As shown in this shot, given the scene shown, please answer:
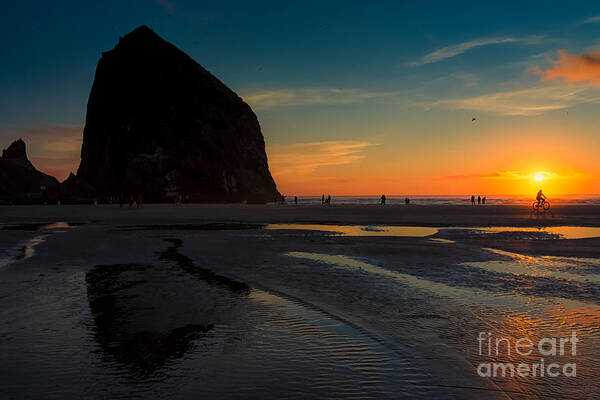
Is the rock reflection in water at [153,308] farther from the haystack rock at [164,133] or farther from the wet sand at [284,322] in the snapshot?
the haystack rock at [164,133]

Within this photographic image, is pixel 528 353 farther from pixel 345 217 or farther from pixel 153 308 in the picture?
pixel 345 217

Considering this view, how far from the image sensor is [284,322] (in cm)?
704

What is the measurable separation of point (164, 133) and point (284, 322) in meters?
110

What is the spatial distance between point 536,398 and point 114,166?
117 m

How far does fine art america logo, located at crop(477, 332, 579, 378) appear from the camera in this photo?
4918mm

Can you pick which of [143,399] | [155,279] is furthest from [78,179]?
[143,399]

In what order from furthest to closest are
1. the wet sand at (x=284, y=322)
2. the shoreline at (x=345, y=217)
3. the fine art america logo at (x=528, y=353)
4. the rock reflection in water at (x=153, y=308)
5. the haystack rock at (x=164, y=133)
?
A: 1. the haystack rock at (x=164, y=133)
2. the shoreline at (x=345, y=217)
3. the rock reflection in water at (x=153, y=308)
4. the fine art america logo at (x=528, y=353)
5. the wet sand at (x=284, y=322)

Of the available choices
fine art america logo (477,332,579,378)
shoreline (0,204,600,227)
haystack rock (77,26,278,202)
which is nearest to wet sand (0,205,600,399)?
fine art america logo (477,332,579,378)

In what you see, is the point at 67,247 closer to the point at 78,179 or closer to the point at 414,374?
the point at 414,374

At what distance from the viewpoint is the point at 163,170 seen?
10612 centimetres

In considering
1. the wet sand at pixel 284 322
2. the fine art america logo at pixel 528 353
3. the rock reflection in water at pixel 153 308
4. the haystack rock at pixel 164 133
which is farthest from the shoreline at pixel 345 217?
the haystack rock at pixel 164 133

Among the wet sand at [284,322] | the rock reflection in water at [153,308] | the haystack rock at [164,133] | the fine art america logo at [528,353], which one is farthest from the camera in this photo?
the haystack rock at [164,133]

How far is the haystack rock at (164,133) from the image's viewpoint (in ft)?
352

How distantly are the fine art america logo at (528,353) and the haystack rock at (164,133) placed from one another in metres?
103
